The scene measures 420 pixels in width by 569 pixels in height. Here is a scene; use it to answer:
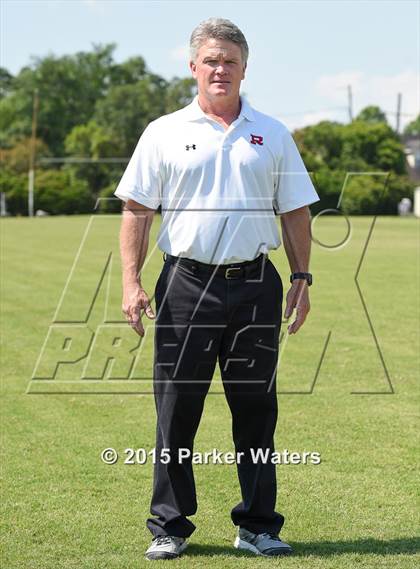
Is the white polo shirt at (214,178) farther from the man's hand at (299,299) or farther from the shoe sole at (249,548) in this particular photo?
the shoe sole at (249,548)

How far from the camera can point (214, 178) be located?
176 inches

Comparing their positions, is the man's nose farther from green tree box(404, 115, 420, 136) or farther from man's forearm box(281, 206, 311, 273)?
green tree box(404, 115, 420, 136)

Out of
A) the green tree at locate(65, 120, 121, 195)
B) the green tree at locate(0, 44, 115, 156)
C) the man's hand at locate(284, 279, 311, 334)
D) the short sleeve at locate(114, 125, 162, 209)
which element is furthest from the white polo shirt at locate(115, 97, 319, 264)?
the green tree at locate(0, 44, 115, 156)

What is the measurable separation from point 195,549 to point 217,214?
63.3 inches

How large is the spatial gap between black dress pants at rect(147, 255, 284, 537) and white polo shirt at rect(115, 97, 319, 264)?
5.4 inches

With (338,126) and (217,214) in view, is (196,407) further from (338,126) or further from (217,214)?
(338,126)

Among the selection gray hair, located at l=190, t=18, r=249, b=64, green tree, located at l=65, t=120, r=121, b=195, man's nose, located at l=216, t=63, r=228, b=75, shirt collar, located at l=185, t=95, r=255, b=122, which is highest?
gray hair, located at l=190, t=18, r=249, b=64

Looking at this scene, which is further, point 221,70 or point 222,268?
point 222,268

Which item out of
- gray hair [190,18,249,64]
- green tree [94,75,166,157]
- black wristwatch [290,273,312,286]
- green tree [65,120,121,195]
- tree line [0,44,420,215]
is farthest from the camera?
green tree [94,75,166,157]

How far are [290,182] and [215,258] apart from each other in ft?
1.63

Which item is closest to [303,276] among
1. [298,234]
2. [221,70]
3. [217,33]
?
[298,234]

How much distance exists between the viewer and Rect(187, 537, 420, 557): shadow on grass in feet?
15.6

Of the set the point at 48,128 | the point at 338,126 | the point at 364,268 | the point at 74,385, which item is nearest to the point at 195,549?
the point at 74,385

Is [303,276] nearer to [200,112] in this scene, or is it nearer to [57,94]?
[200,112]
